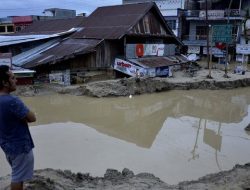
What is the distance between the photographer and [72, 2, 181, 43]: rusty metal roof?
2035cm

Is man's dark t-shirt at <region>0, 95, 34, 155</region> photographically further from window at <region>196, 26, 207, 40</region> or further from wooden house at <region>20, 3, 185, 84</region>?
window at <region>196, 26, 207, 40</region>

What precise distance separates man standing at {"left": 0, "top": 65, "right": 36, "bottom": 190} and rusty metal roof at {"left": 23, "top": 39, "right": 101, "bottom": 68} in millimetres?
14486

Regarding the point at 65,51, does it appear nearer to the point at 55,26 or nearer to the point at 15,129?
the point at 55,26

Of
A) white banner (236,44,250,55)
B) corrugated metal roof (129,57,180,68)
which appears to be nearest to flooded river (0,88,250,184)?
corrugated metal roof (129,57,180,68)

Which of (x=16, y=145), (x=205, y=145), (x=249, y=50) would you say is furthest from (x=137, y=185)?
(x=249, y=50)

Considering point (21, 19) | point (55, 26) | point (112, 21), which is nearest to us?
point (112, 21)

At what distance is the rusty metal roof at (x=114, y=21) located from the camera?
20353 mm

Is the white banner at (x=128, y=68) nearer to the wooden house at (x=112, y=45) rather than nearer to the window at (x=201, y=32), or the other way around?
the wooden house at (x=112, y=45)

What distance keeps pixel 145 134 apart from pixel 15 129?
26.8 ft

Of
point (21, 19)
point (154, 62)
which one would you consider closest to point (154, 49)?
point (154, 62)

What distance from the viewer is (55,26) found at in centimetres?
2625

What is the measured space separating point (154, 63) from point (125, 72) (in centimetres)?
237

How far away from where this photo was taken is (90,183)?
5949 mm

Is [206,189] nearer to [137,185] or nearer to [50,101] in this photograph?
[137,185]
